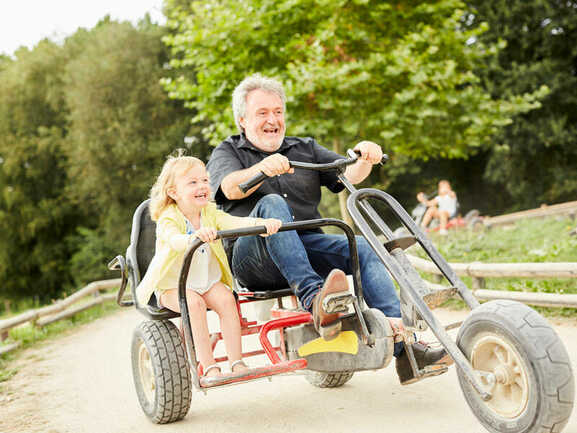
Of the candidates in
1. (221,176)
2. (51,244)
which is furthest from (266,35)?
(51,244)

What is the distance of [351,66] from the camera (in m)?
11.7

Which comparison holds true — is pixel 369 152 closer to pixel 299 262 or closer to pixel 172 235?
pixel 299 262

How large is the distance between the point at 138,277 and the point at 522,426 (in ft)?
7.66

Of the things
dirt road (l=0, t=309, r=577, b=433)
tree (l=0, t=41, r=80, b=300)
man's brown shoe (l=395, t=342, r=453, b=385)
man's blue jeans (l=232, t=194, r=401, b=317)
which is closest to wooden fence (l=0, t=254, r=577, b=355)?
dirt road (l=0, t=309, r=577, b=433)

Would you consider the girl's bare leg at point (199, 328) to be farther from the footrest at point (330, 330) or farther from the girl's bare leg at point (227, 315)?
the footrest at point (330, 330)

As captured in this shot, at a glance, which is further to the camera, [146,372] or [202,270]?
[146,372]

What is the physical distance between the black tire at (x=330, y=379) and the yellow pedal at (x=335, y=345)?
78 cm

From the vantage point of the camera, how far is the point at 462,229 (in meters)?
13.2

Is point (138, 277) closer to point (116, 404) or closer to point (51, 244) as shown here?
point (116, 404)

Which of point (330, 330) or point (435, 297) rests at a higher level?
point (435, 297)

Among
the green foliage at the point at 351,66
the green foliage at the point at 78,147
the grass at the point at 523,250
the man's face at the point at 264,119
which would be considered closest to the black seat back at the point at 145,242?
the man's face at the point at 264,119

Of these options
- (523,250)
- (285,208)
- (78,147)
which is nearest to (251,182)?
(285,208)

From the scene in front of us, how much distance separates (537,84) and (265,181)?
19.6 meters

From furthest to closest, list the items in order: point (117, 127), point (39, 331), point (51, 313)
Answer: point (117, 127) → point (51, 313) → point (39, 331)
